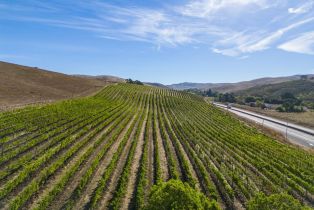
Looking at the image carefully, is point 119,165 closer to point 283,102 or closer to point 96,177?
point 96,177

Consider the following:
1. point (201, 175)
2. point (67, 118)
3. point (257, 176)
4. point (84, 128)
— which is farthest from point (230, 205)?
point (67, 118)

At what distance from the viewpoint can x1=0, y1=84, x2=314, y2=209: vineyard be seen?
64.5 feet

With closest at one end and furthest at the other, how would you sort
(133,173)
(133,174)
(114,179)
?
(114,179) < (133,174) < (133,173)

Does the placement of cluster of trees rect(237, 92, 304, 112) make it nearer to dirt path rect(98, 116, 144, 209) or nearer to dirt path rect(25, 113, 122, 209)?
dirt path rect(98, 116, 144, 209)

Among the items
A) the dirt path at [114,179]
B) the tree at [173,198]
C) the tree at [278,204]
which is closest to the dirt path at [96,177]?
the dirt path at [114,179]

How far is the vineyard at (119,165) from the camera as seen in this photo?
1967 centimetres

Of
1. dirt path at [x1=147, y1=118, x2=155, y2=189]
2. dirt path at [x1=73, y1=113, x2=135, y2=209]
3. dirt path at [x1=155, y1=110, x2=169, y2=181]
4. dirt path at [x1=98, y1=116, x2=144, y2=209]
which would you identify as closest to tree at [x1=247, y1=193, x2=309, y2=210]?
dirt path at [x1=98, y1=116, x2=144, y2=209]

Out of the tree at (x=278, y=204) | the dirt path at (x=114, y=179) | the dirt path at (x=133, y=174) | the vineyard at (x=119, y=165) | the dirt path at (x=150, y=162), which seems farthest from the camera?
the dirt path at (x=150, y=162)

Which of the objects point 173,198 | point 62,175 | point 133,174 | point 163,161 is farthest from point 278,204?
point 163,161

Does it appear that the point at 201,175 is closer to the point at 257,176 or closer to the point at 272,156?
the point at 257,176

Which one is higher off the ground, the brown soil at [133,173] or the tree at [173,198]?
the tree at [173,198]

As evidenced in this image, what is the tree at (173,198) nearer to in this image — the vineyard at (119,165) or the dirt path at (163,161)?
the vineyard at (119,165)

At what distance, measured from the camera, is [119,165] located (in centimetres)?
2656

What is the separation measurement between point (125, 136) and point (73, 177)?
15.3 meters
